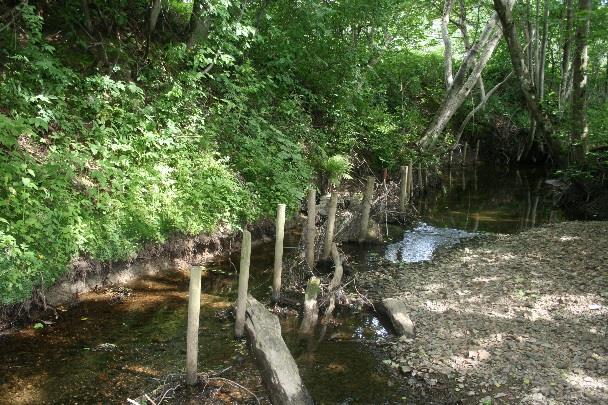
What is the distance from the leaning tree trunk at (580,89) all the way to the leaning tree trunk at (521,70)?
180cm

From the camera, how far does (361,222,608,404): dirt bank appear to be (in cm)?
558

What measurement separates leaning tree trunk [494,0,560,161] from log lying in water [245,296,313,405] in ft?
43.7

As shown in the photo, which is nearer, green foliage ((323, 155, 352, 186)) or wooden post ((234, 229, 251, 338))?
wooden post ((234, 229, 251, 338))

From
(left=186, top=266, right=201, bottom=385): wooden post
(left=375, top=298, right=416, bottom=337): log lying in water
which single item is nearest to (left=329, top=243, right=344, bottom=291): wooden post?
(left=375, top=298, right=416, bottom=337): log lying in water

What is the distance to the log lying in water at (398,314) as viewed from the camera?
699 cm

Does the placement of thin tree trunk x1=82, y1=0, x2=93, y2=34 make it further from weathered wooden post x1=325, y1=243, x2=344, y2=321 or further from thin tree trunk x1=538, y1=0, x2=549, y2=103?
thin tree trunk x1=538, y1=0, x2=549, y2=103

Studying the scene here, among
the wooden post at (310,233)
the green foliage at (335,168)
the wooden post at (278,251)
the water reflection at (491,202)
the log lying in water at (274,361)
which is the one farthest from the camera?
the water reflection at (491,202)

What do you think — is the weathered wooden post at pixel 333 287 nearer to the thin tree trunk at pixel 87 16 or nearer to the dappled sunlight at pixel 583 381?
the dappled sunlight at pixel 583 381

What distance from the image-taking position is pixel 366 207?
12.2m

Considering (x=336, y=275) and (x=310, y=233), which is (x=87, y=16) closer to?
(x=310, y=233)

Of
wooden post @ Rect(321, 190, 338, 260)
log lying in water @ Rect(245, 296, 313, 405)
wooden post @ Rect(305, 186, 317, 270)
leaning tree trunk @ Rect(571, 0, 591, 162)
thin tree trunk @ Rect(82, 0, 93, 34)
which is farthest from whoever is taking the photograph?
leaning tree trunk @ Rect(571, 0, 591, 162)

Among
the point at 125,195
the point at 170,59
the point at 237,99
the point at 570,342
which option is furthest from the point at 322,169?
the point at 570,342

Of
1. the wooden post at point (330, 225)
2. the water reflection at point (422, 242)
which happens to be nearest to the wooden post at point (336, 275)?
the wooden post at point (330, 225)

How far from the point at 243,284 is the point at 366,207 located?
6.30 m
